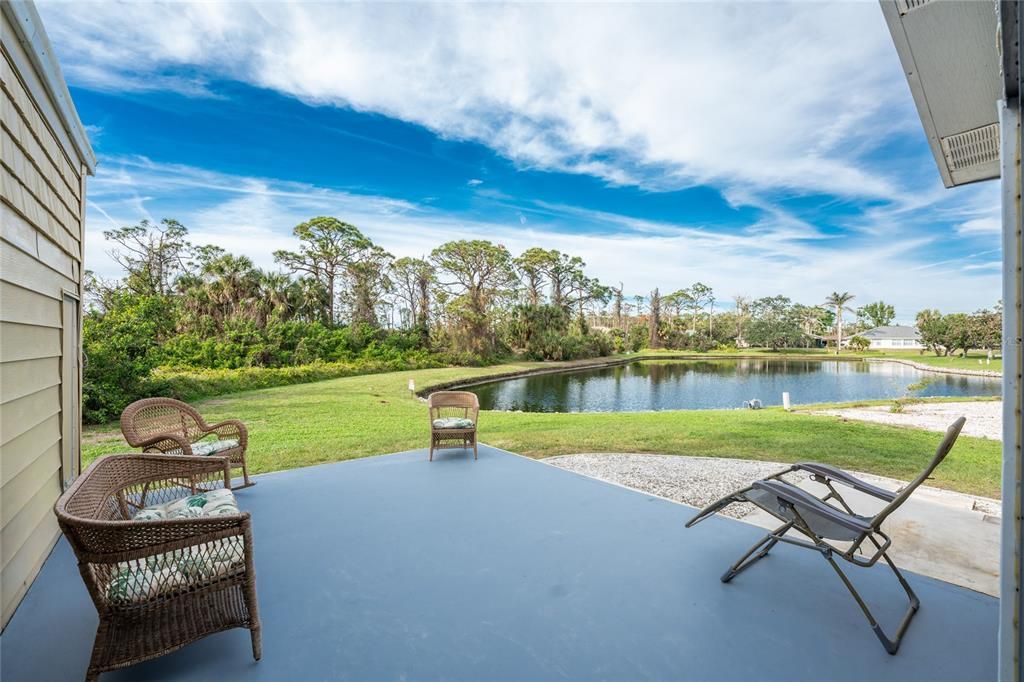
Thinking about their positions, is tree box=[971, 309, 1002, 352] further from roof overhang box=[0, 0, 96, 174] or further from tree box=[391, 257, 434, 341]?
roof overhang box=[0, 0, 96, 174]

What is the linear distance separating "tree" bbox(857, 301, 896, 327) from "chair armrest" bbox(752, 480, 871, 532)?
199 ft

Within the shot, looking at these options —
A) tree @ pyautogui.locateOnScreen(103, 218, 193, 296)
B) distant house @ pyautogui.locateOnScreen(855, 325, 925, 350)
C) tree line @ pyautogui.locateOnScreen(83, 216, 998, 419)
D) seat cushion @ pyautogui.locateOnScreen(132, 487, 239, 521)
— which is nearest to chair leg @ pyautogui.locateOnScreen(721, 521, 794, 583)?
seat cushion @ pyautogui.locateOnScreen(132, 487, 239, 521)

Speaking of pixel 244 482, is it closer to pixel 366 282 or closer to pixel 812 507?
pixel 812 507

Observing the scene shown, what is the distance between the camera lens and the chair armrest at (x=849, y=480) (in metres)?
1.81

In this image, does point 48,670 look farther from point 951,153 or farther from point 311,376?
point 311,376

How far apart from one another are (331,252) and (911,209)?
2652 cm

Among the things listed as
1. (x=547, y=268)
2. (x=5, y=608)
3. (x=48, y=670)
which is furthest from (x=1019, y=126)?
(x=547, y=268)

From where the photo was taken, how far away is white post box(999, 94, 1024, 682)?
972 millimetres

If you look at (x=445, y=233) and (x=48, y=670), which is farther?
(x=445, y=233)

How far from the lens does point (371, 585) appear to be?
189 cm

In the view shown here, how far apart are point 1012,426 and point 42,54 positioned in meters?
3.79

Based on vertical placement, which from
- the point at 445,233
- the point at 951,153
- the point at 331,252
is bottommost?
the point at 951,153

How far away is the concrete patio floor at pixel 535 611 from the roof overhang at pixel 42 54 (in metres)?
2.38

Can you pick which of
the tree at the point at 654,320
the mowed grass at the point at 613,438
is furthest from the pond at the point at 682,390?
the tree at the point at 654,320
